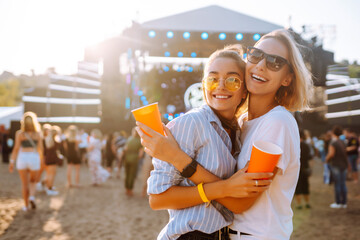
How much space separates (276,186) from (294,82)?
58 centimetres

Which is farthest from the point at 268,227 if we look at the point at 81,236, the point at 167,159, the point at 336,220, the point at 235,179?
the point at 336,220

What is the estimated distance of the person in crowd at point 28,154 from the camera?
6441mm

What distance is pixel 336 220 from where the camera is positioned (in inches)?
261

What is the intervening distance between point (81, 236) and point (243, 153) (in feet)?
14.5

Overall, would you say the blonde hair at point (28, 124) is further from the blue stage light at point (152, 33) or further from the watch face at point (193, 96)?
the watch face at point (193, 96)

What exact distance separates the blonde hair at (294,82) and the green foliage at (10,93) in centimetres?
4316

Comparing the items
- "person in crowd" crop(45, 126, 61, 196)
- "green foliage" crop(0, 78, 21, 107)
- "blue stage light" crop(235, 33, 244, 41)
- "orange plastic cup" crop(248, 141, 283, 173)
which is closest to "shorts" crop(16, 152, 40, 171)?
"person in crowd" crop(45, 126, 61, 196)

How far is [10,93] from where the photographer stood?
4094 centimetres

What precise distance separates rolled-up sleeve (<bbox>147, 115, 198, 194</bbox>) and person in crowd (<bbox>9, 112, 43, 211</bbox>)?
5718mm

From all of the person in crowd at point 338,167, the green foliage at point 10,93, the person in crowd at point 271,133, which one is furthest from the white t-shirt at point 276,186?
the green foliage at point 10,93

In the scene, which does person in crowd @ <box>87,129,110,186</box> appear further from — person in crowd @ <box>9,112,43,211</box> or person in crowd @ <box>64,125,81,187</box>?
person in crowd @ <box>9,112,43,211</box>

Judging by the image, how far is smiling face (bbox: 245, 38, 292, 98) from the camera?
167 cm

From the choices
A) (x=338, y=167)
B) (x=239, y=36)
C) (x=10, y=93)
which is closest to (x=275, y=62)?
(x=338, y=167)

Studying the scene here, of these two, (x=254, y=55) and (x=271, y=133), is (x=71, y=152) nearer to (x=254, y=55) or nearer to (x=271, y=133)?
(x=254, y=55)
